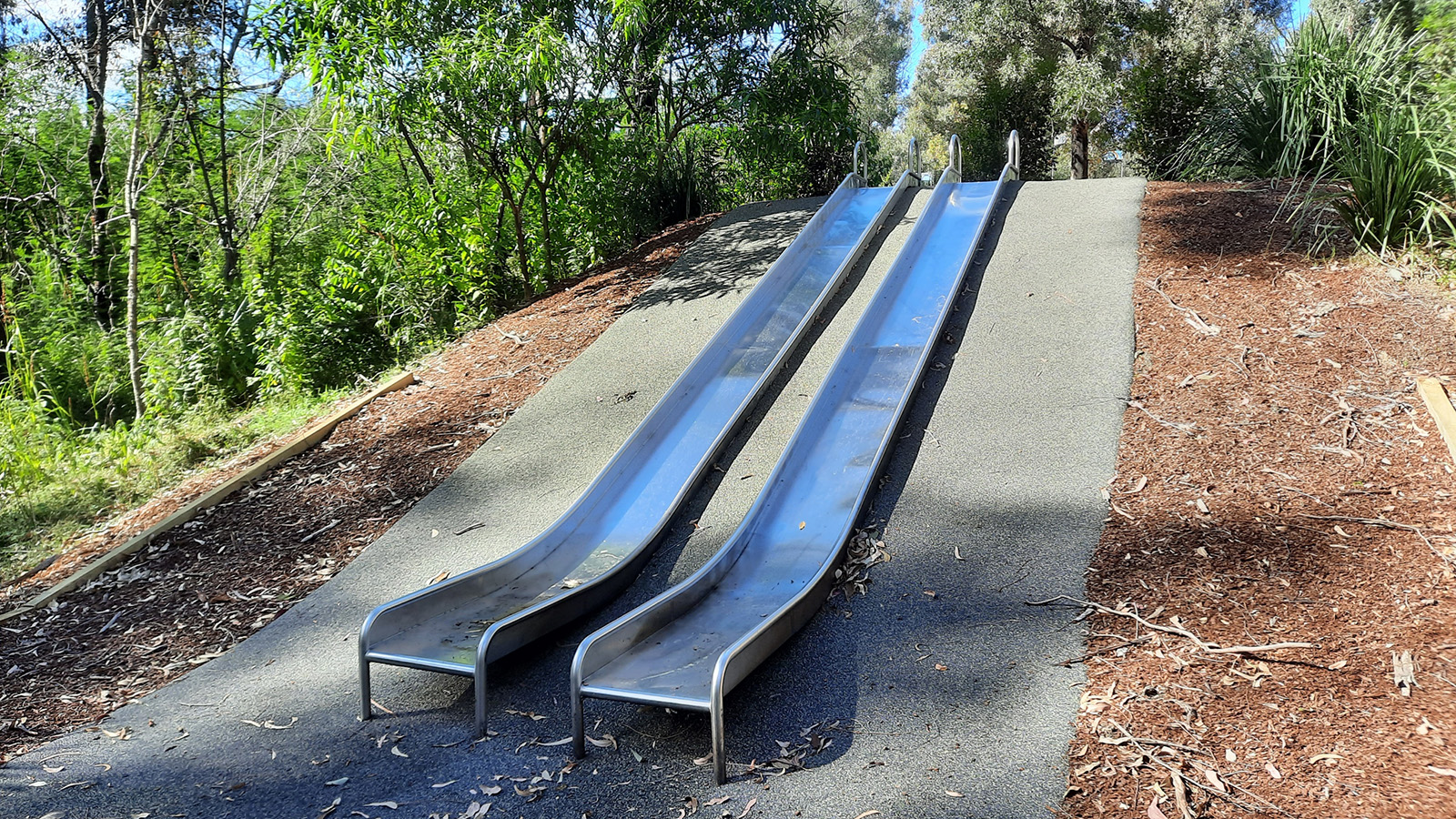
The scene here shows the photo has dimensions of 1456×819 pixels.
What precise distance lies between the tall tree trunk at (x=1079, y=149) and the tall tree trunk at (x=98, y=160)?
14744mm

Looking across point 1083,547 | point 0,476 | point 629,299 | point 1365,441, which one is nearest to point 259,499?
point 0,476

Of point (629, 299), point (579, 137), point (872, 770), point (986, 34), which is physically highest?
point (986, 34)

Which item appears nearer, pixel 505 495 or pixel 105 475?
pixel 505 495

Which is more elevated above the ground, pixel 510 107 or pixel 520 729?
pixel 510 107

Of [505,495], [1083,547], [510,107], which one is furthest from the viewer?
[510,107]

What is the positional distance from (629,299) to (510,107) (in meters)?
1.84

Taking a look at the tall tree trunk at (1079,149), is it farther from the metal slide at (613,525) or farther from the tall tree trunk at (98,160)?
the tall tree trunk at (98,160)

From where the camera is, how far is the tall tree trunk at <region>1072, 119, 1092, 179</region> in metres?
17.6

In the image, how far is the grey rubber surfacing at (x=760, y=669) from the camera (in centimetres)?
311

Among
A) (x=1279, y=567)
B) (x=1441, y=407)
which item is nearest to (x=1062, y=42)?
Result: (x=1441, y=407)

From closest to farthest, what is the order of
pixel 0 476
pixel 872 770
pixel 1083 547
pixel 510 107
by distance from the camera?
pixel 872 770, pixel 1083 547, pixel 0 476, pixel 510 107

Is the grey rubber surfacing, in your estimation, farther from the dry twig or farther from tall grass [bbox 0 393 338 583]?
tall grass [bbox 0 393 338 583]

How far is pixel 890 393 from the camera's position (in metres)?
5.56

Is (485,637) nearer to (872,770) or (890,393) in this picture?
(872,770)
